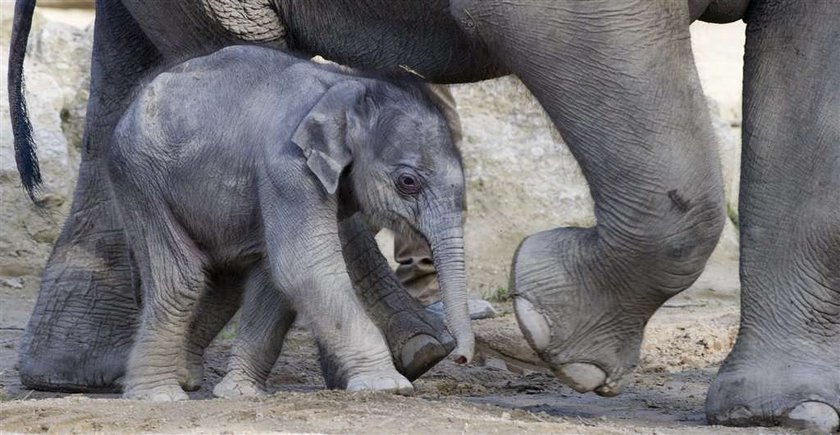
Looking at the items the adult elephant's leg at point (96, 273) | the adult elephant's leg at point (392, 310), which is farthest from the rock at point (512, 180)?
the adult elephant's leg at point (392, 310)

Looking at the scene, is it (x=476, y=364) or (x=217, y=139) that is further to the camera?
(x=476, y=364)

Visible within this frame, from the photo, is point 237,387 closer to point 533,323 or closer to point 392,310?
point 392,310

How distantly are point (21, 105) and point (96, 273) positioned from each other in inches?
21.7

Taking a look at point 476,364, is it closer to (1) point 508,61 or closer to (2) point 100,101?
(2) point 100,101

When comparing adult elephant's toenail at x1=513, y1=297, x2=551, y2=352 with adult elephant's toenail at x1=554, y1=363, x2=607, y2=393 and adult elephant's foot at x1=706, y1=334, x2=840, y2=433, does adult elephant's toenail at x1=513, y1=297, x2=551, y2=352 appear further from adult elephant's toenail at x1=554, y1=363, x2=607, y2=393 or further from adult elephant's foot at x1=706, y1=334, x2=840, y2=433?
adult elephant's foot at x1=706, y1=334, x2=840, y2=433

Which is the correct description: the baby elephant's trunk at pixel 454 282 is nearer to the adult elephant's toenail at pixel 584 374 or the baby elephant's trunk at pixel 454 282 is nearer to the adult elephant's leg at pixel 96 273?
the adult elephant's toenail at pixel 584 374

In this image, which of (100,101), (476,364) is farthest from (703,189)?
(100,101)

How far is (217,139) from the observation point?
425 cm

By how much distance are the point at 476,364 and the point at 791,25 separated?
1819 mm

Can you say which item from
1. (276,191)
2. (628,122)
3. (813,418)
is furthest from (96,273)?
(813,418)

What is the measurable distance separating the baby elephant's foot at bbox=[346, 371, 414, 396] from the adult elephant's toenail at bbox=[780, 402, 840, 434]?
85cm

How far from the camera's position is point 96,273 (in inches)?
209

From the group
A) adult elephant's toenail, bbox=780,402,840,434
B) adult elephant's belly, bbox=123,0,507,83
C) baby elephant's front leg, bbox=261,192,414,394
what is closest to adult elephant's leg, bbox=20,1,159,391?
adult elephant's belly, bbox=123,0,507,83

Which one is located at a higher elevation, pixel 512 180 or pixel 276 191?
pixel 276 191
